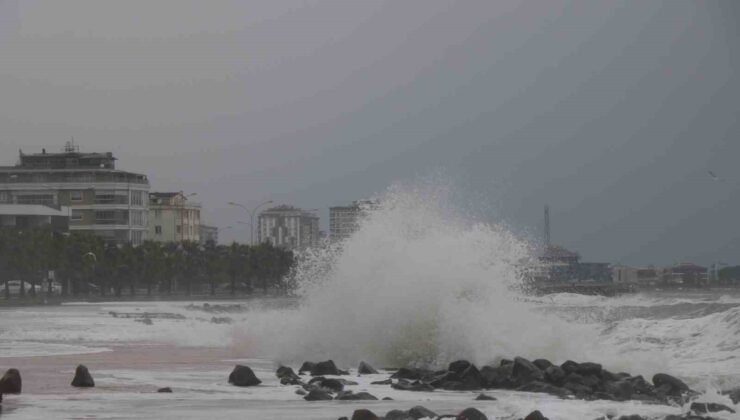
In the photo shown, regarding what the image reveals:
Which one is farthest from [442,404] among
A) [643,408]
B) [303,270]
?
[303,270]

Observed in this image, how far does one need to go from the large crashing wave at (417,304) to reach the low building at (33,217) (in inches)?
3483

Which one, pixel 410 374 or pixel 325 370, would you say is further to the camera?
pixel 325 370

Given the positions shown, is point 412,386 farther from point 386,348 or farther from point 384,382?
point 386,348

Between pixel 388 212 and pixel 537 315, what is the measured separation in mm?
6409

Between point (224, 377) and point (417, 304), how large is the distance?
19.0ft

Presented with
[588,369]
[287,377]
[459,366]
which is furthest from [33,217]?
[588,369]

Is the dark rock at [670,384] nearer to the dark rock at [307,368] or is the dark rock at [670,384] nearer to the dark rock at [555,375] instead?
the dark rock at [555,375]

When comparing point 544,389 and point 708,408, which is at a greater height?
point 544,389

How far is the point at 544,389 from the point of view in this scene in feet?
77.0

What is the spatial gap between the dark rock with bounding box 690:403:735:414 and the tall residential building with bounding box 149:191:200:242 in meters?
147

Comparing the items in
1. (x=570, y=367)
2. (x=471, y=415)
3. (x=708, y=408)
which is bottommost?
(x=708, y=408)

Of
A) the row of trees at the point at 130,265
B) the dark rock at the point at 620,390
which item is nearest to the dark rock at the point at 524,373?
the dark rock at the point at 620,390

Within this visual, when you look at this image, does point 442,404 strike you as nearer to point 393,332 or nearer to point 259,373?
point 259,373

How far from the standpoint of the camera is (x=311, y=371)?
27516 mm
